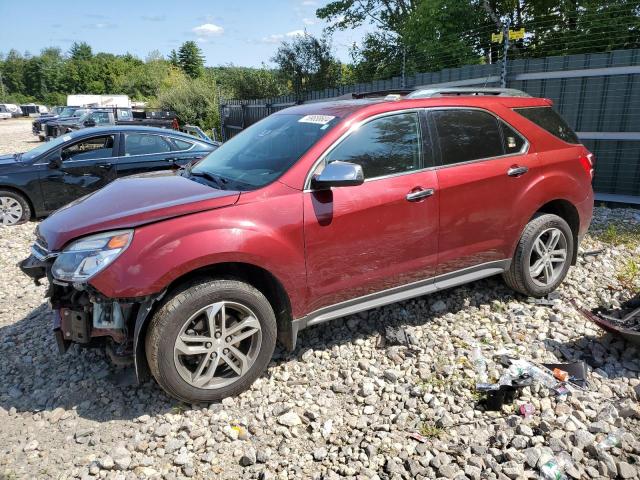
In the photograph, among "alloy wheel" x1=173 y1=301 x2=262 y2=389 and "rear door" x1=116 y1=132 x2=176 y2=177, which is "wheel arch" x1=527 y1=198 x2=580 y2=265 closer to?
"alloy wheel" x1=173 y1=301 x2=262 y2=389

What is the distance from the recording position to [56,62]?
365 ft

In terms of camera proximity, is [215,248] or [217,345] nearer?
[215,248]

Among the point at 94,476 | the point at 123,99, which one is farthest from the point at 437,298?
the point at 123,99

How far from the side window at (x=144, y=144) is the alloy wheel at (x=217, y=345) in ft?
19.5

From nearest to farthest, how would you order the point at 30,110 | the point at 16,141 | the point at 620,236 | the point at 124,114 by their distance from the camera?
the point at 620,236, the point at 124,114, the point at 16,141, the point at 30,110

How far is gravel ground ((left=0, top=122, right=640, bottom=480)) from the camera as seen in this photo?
2705 millimetres

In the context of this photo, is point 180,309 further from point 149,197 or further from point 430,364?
point 430,364

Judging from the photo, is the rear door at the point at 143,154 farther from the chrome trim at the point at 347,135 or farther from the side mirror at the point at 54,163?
the chrome trim at the point at 347,135

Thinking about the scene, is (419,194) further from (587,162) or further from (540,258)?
(587,162)

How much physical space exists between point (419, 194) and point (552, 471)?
1935 mm

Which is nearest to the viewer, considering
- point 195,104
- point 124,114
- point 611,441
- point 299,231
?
point 611,441

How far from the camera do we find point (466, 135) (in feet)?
13.1

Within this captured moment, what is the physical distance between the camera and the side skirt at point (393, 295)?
11.2 ft

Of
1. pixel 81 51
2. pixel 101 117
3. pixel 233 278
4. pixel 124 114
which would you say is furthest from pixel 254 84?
pixel 81 51
